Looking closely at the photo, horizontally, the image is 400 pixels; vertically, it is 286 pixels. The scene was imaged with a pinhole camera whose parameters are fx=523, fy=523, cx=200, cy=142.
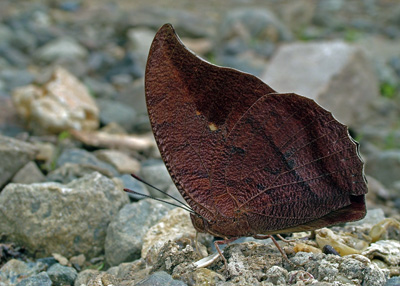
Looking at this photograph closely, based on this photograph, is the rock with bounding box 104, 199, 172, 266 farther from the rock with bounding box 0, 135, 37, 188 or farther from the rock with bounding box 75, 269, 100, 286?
the rock with bounding box 0, 135, 37, 188

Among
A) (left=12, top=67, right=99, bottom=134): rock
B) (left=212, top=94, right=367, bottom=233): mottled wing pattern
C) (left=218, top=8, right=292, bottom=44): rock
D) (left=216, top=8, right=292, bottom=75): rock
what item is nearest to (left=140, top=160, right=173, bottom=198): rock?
(left=212, top=94, right=367, bottom=233): mottled wing pattern

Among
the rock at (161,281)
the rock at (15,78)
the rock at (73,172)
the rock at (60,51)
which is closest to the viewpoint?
the rock at (161,281)

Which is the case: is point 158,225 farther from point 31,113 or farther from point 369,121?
point 369,121

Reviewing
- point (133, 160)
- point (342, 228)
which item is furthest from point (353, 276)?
point (133, 160)

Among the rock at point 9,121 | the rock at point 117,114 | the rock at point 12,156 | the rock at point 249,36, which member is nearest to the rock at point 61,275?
the rock at point 12,156

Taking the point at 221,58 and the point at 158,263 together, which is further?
the point at 221,58

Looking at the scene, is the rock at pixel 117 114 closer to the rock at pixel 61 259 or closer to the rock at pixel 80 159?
the rock at pixel 80 159
